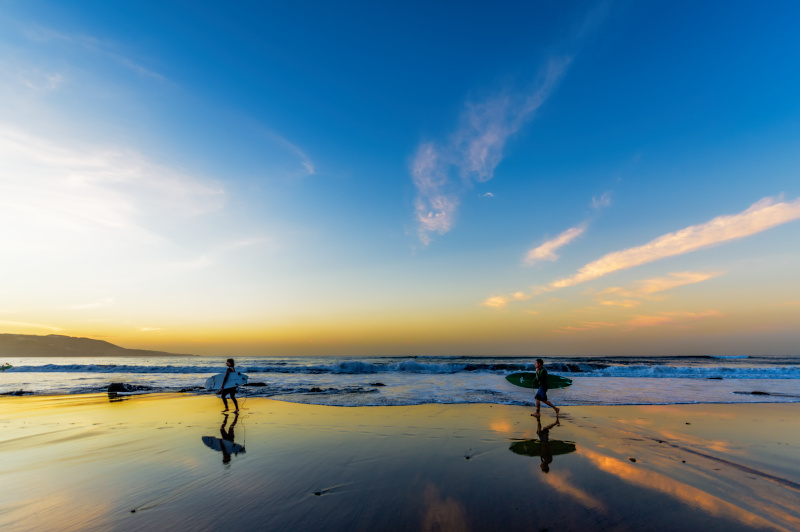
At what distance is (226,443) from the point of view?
8531 mm

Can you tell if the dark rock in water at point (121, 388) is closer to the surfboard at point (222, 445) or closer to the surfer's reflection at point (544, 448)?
the surfboard at point (222, 445)

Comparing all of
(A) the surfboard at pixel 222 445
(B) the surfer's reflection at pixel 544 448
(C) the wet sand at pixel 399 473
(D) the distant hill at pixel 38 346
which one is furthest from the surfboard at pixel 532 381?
(D) the distant hill at pixel 38 346

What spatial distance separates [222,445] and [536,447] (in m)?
7.85

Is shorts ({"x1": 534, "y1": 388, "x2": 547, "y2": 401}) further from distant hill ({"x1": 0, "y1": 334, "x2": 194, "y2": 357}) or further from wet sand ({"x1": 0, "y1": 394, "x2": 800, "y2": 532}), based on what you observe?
distant hill ({"x1": 0, "y1": 334, "x2": 194, "y2": 357})

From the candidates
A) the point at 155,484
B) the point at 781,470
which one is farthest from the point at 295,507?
the point at 781,470

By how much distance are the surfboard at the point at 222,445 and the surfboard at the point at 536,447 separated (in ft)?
21.6

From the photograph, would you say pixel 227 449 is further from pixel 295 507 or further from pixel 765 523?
pixel 765 523

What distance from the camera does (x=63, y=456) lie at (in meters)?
7.53

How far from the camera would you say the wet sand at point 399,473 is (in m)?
4.62

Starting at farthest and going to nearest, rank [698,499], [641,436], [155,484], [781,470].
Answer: [641,436], [781,470], [155,484], [698,499]

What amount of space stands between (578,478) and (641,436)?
4.89 m

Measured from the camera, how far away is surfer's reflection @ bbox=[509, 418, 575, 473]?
24.3ft

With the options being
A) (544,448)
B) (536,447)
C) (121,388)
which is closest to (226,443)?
(536,447)

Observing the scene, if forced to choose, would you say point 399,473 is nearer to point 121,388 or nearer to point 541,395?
point 541,395
